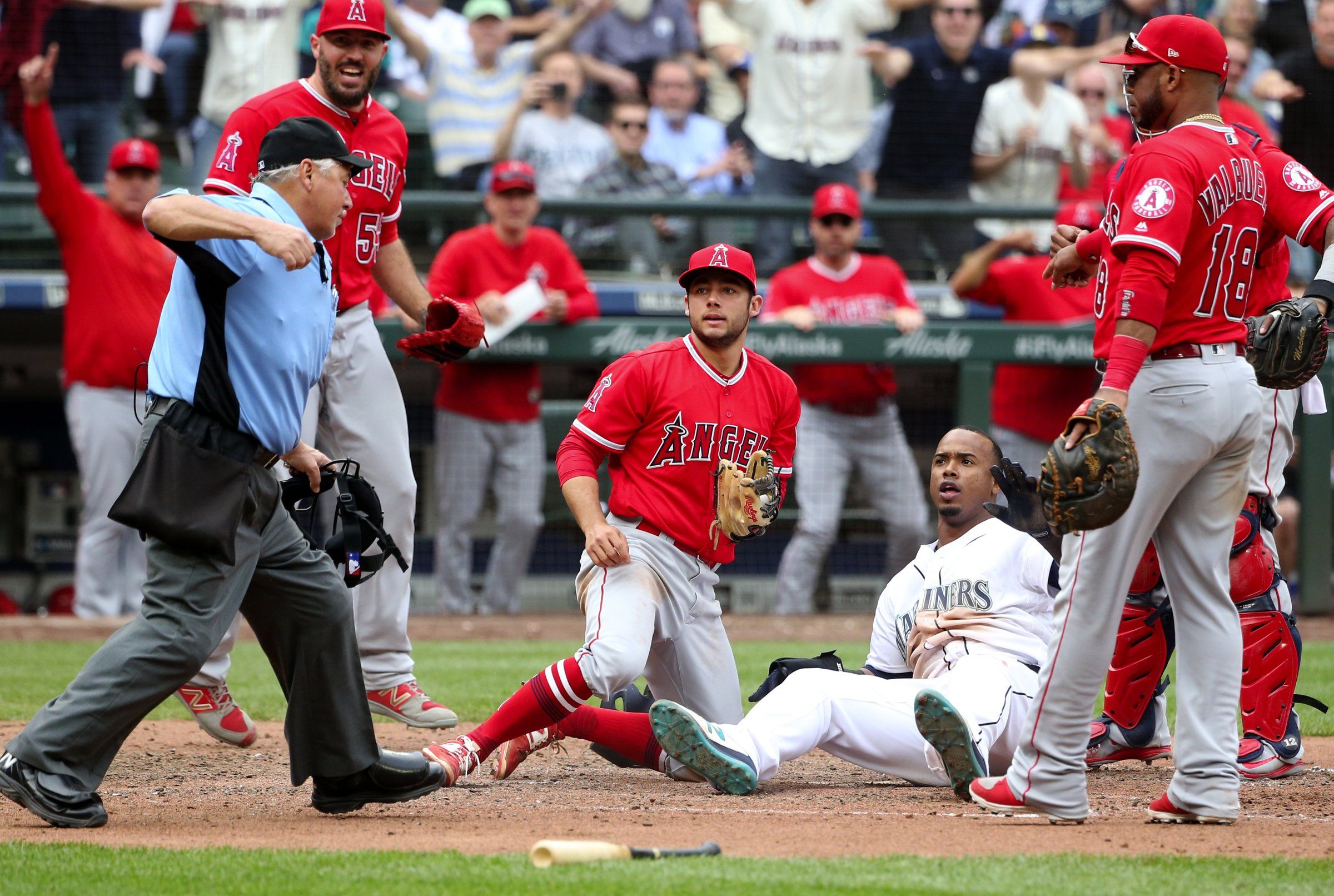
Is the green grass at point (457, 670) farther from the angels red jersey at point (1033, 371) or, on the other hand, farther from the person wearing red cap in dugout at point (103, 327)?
the angels red jersey at point (1033, 371)

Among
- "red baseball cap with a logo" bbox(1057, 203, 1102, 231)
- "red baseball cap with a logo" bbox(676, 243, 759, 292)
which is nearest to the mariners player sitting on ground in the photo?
"red baseball cap with a logo" bbox(676, 243, 759, 292)

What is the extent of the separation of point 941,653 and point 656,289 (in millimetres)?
6122

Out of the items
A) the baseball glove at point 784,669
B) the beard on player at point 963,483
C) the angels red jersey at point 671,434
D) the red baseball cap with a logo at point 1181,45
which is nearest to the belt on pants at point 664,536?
the angels red jersey at point 671,434

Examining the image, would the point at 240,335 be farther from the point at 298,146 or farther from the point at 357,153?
the point at 357,153

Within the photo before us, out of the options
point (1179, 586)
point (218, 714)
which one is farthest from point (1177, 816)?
point (218, 714)

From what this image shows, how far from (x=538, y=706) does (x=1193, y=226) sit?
7.24 feet

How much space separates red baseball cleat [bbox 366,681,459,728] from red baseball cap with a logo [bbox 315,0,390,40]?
2231 mm

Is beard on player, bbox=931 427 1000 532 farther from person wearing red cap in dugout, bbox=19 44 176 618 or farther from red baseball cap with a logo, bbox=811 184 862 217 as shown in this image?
person wearing red cap in dugout, bbox=19 44 176 618

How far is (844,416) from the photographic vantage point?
9.68 metres

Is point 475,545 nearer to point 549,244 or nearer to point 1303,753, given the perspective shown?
point 549,244

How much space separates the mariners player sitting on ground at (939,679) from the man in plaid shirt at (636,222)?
5.98 metres

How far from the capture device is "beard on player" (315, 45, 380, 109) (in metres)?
5.12

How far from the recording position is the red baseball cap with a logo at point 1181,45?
3889 mm

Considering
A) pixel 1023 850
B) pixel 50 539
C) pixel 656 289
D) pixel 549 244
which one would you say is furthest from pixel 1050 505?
pixel 50 539
